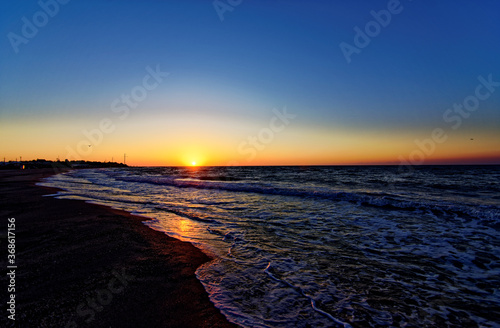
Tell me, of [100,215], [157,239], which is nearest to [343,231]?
[157,239]

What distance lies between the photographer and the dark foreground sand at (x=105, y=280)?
3.42 metres

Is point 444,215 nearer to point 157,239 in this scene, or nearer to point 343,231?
point 343,231

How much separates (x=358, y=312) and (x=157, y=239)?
5.66m

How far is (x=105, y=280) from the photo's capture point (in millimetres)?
4484

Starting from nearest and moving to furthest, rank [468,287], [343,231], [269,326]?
[269,326], [468,287], [343,231]

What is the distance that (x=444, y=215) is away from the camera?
12.3m

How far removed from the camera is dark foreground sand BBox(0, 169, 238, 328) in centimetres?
342

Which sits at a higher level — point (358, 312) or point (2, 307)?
point (2, 307)
